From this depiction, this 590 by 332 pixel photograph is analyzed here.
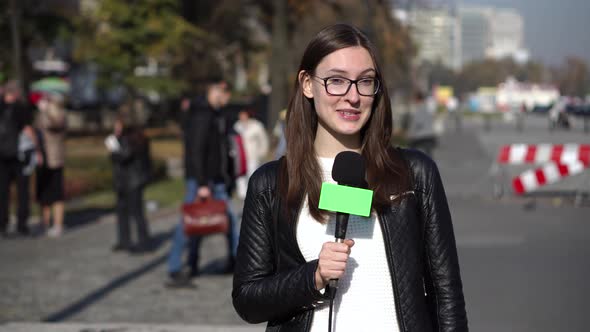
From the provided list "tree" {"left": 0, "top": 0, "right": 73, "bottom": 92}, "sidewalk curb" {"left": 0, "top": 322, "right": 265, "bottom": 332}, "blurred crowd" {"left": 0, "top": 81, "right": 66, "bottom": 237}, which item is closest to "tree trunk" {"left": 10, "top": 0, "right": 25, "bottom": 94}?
Answer: "blurred crowd" {"left": 0, "top": 81, "right": 66, "bottom": 237}

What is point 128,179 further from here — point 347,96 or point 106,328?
point 347,96

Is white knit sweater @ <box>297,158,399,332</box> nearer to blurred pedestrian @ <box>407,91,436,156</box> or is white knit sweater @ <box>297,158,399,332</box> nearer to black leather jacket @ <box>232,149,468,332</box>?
black leather jacket @ <box>232,149,468,332</box>

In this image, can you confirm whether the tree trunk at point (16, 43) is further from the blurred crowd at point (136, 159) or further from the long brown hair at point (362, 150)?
the long brown hair at point (362, 150)

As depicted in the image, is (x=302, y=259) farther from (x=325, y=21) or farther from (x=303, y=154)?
(x=325, y=21)

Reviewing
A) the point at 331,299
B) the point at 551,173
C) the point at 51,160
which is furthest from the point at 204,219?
the point at 551,173

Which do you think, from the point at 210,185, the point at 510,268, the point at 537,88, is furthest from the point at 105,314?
the point at 537,88

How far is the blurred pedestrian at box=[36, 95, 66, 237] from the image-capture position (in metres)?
12.8

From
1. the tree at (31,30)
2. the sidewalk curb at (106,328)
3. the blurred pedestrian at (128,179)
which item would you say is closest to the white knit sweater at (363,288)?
the sidewalk curb at (106,328)

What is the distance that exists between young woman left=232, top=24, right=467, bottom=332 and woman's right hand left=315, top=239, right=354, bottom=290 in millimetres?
105

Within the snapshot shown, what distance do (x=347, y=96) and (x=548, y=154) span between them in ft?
45.2

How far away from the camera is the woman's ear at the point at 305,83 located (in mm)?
2885

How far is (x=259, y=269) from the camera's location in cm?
280

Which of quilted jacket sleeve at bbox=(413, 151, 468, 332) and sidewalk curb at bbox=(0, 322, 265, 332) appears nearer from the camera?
quilted jacket sleeve at bbox=(413, 151, 468, 332)

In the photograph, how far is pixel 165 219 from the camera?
14.7 metres
